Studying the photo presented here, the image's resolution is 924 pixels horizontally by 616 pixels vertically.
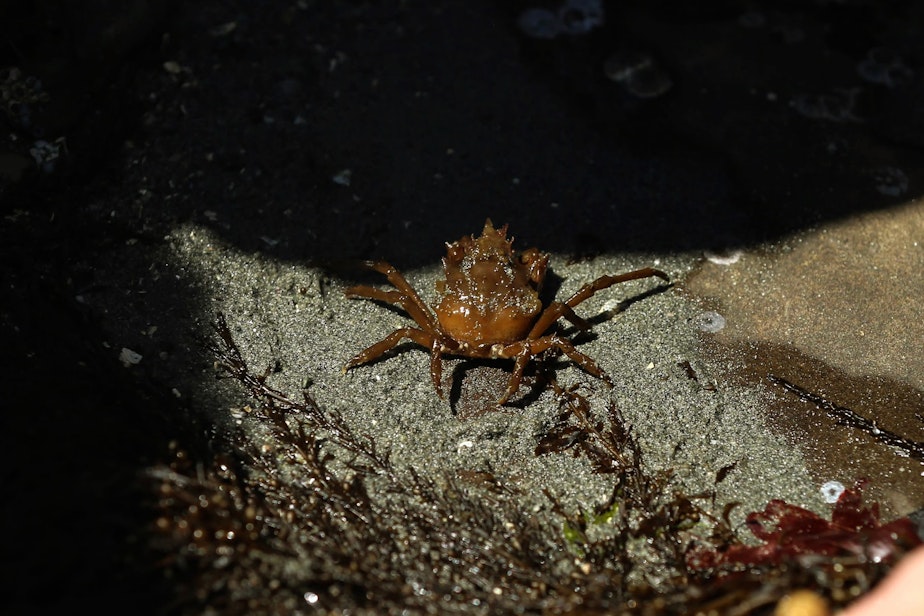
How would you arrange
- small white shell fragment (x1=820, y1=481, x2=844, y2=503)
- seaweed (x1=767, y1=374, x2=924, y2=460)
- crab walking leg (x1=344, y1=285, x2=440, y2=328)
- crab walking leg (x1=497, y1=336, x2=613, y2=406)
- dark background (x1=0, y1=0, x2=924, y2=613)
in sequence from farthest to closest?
1. dark background (x1=0, y1=0, x2=924, y2=613)
2. crab walking leg (x1=344, y1=285, x2=440, y2=328)
3. crab walking leg (x1=497, y1=336, x2=613, y2=406)
4. seaweed (x1=767, y1=374, x2=924, y2=460)
5. small white shell fragment (x1=820, y1=481, x2=844, y2=503)

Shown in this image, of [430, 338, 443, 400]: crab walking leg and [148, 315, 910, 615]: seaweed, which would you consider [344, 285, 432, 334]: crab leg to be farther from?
[148, 315, 910, 615]: seaweed

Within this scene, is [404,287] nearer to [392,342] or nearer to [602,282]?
[392,342]

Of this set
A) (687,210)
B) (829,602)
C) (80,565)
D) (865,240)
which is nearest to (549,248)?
(687,210)

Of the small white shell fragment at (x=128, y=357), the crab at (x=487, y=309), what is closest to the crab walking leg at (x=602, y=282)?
the crab at (x=487, y=309)

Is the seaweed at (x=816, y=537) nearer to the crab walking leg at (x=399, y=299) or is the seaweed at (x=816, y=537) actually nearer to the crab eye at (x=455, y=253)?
the crab walking leg at (x=399, y=299)

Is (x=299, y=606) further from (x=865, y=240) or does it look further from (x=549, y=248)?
(x=865, y=240)

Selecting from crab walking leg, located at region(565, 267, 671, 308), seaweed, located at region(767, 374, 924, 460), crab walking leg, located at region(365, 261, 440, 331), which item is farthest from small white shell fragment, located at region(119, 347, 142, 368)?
seaweed, located at region(767, 374, 924, 460)
